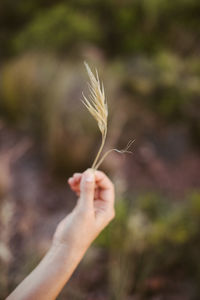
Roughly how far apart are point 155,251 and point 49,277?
1.22 meters

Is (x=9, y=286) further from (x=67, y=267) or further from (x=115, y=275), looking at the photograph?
(x=67, y=267)

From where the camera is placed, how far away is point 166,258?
6.22 ft

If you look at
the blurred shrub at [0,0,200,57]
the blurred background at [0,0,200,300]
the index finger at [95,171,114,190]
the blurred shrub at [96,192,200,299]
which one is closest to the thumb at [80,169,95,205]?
the index finger at [95,171,114,190]

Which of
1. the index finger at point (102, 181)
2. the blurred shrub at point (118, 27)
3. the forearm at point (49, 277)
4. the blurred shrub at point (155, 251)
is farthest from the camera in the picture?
the blurred shrub at point (118, 27)

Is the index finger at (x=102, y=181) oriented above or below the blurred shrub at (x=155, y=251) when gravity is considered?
above

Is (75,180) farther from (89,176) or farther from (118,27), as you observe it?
(118,27)

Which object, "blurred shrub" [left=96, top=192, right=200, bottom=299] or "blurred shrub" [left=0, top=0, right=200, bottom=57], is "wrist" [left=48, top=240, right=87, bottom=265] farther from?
"blurred shrub" [left=0, top=0, right=200, bottom=57]

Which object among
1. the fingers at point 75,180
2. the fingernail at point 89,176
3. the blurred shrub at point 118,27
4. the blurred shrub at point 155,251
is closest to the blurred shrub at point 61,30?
the blurred shrub at point 118,27

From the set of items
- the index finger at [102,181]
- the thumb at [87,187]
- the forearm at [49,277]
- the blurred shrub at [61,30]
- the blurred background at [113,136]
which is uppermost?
the thumb at [87,187]

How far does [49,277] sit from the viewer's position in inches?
30.9

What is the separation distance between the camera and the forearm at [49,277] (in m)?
0.77

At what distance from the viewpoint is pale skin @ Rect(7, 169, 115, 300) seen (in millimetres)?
780

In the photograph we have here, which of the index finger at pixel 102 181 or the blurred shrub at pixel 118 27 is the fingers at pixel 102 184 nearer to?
the index finger at pixel 102 181

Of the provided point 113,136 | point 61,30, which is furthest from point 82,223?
point 61,30
